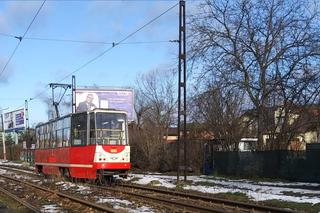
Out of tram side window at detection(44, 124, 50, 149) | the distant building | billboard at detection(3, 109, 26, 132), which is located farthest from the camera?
billboard at detection(3, 109, 26, 132)

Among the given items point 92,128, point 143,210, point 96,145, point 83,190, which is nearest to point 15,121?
point 92,128

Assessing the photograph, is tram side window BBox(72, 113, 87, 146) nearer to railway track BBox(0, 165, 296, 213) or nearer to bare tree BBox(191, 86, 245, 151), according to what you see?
railway track BBox(0, 165, 296, 213)

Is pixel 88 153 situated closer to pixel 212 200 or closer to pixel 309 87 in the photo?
pixel 212 200

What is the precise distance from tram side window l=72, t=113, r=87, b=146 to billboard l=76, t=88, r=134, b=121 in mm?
22604

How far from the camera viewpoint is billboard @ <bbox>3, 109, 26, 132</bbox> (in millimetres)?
94062

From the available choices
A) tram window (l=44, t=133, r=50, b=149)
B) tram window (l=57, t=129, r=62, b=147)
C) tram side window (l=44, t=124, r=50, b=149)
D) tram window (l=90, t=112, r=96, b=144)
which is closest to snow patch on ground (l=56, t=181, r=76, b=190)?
tram window (l=90, t=112, r=96, b=144)

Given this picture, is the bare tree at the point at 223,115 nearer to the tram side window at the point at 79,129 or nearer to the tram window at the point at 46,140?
the tram window at the point at 46,140

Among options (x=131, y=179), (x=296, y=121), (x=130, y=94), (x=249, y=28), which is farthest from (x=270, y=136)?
(x=130, y=94)

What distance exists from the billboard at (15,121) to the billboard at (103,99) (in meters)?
46.6

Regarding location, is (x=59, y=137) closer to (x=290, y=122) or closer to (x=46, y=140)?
(x=46, y=140)

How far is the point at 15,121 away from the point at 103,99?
51919mm

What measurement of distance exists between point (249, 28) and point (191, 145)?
9.94m

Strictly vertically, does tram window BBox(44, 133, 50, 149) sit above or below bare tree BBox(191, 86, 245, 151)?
below

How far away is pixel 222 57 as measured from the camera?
33656mm
